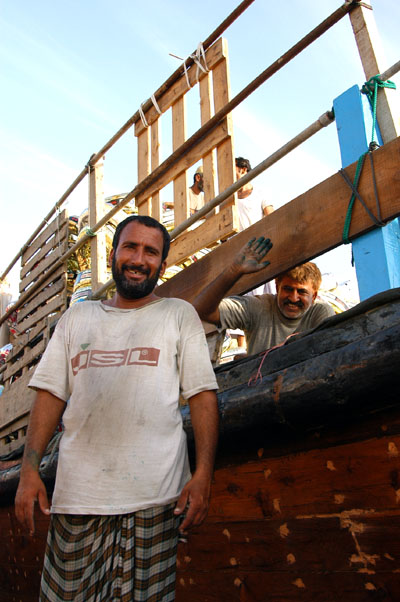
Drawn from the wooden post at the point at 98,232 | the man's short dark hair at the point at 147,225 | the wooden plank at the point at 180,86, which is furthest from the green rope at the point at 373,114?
the wooden post at the point at 98,232

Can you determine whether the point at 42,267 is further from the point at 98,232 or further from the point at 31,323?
the point at 98,232

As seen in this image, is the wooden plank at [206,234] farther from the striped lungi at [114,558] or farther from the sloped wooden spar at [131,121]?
the striped lungi at [114,558]

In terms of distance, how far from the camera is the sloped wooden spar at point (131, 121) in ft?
14.2

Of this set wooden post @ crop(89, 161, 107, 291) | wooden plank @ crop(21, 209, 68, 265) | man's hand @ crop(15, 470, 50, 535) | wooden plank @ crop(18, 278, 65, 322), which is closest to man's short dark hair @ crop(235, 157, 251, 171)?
wooden post @ crop(89, 161, 107, 291)

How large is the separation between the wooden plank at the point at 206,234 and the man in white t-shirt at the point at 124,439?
1.82 m

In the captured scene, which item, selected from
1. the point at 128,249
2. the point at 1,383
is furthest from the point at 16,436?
the point at 128,249

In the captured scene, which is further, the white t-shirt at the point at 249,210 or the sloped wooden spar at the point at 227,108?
the white t-shirt at the point at 249,210

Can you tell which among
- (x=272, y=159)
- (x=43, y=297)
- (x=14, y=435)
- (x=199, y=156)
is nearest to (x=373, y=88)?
(x=272, y=159)

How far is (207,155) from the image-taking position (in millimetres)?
4254

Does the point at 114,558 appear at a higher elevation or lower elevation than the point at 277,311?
lower

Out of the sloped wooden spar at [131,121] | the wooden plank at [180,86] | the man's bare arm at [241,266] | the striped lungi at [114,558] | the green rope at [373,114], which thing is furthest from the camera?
the wooden plank at [180,86]

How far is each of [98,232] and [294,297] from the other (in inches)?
106

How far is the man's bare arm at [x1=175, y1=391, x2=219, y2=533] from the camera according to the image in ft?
5.49

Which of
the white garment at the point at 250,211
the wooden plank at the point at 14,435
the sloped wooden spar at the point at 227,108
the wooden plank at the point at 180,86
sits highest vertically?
the wooden plank at the point at 180,86
